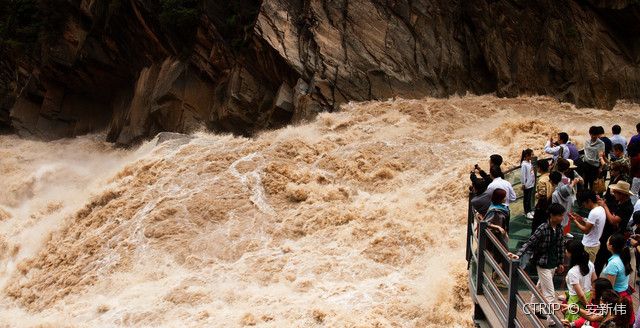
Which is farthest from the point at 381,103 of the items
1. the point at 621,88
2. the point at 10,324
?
the point at 10,324

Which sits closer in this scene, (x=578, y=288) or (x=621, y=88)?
(x=578, y=288)

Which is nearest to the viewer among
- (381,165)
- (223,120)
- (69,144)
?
(381,165)

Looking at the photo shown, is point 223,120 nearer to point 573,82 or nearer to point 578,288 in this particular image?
point 573,82

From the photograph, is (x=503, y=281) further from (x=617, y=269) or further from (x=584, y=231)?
(x=584, y=231)

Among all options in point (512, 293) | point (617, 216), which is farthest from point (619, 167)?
point (512, 293)

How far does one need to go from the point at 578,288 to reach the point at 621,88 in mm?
16720

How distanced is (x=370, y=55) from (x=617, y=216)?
14732mm

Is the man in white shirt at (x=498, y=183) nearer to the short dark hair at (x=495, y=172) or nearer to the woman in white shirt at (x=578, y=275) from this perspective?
the short dark hair at (x=495, y=172)

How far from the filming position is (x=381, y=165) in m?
14.5

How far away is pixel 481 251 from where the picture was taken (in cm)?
586

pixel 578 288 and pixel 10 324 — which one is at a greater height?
pixel 578 288

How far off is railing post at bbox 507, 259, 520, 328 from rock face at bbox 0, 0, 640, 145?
14.6 metres

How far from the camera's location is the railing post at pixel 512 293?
15.6 feet

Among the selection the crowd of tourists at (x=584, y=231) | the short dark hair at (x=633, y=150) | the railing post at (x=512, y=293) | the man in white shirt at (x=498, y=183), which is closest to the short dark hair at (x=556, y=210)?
the crowd of tourists at (x=584, y=231)
